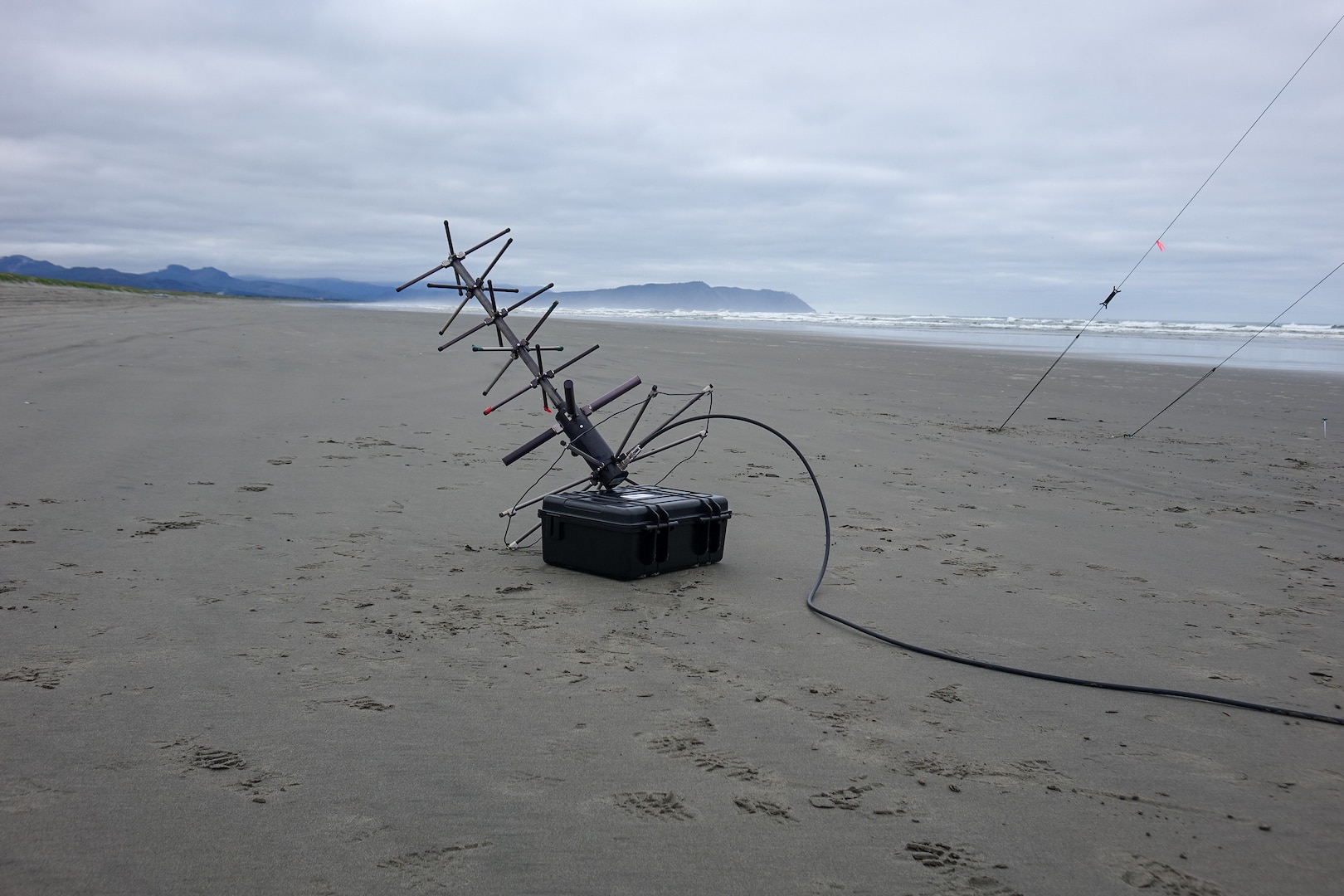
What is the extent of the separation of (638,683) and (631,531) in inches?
48.4

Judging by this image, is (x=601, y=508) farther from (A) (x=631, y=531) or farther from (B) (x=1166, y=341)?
(B) (x=1166, y=341)

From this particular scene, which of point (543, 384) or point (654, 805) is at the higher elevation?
point (543, 384)

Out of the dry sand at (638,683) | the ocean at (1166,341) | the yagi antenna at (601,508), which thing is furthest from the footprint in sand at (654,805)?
the ocean at (1166,341)

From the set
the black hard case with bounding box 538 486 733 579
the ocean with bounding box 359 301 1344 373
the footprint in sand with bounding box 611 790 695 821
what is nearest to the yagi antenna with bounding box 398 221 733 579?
the black hard case with bounding box 538 486 733 579

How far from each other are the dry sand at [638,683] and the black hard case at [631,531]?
0.37ft

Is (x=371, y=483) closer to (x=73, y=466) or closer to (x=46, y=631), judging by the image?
(x=73, y=466)

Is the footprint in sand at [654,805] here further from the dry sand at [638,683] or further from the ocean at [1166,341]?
the ocean at [1166,341]

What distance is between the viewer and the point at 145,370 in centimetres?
1064

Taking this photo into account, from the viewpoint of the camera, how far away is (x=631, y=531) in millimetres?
4480

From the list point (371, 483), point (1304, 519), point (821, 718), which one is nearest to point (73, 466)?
point (371, 483)

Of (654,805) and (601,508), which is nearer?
Result: (654,805)

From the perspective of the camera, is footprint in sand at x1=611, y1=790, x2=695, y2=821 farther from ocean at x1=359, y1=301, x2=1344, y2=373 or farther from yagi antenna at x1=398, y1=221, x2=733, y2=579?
ocean at x1=359, y1=301, x2=1344, y2=373

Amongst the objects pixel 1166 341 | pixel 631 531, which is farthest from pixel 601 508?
pixel 1166 341

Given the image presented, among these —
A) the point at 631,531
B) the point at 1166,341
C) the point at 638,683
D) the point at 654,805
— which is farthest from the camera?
the point at 1166,341
